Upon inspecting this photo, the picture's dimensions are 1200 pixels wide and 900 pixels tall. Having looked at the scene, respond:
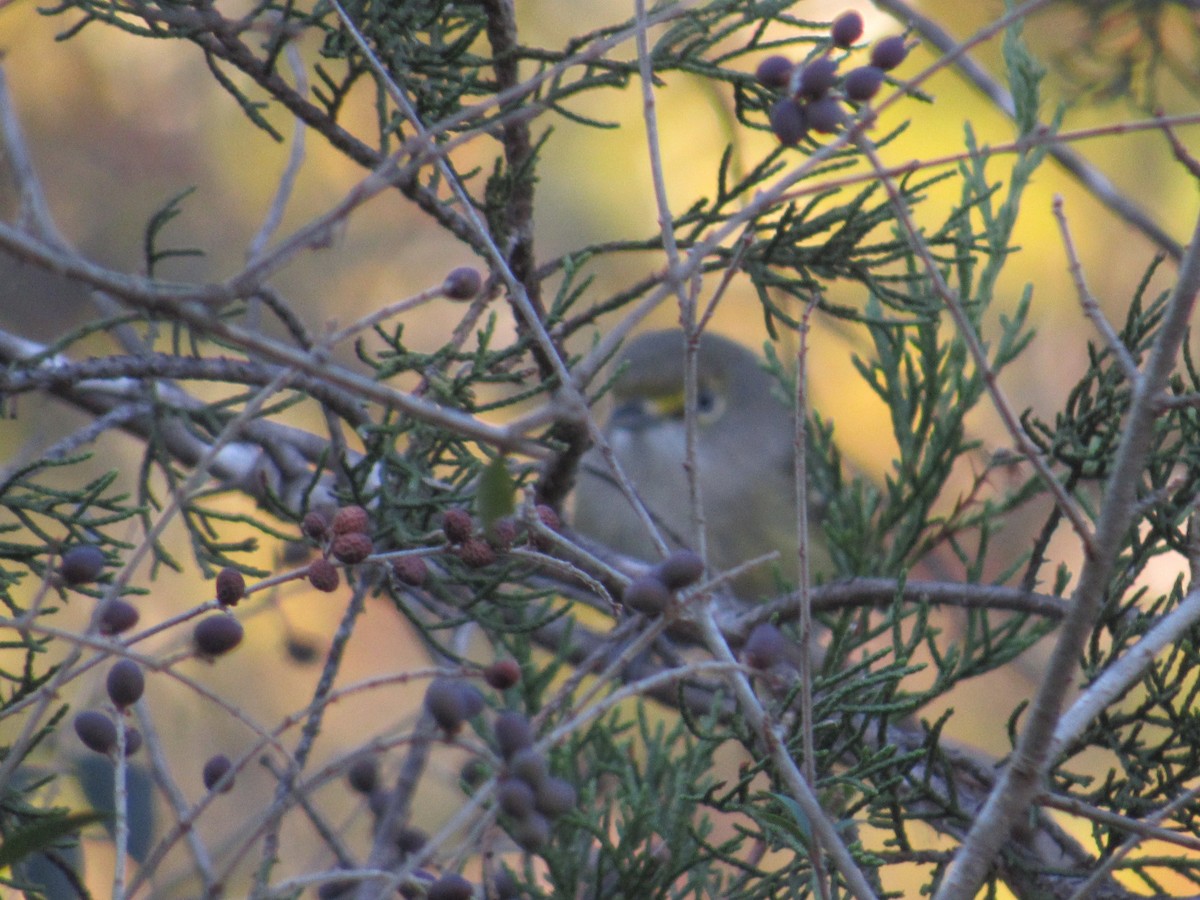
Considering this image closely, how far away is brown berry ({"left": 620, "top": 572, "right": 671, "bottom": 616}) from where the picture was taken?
1.27 meters

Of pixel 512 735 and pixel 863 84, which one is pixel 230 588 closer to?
pixel 512 735

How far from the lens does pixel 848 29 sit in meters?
A: 1.69

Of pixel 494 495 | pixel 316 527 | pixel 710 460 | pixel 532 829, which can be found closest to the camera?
pixel 494 495

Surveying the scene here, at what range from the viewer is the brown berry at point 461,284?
1377mm

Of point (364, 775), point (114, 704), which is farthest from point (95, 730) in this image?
point (364, 775)

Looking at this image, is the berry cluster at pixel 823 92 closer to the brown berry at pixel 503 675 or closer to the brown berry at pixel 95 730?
the brown berry at pixel 503 675

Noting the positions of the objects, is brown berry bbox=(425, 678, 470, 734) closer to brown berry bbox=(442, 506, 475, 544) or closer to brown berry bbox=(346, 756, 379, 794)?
brown berry bbox=(442, 506, 475, 544)

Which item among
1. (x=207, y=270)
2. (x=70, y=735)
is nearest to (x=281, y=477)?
(x=70, y=735)

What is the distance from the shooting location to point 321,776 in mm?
1219

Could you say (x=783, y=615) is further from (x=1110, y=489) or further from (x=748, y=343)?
(x=748, y=343)

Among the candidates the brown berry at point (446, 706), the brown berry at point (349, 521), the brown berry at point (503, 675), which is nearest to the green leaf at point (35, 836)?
the brown berry at point (446, 706)

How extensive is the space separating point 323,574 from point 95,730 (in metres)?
0.29

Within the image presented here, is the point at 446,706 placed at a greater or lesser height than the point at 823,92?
lesser

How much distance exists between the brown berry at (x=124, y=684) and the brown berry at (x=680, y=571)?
57 cm
